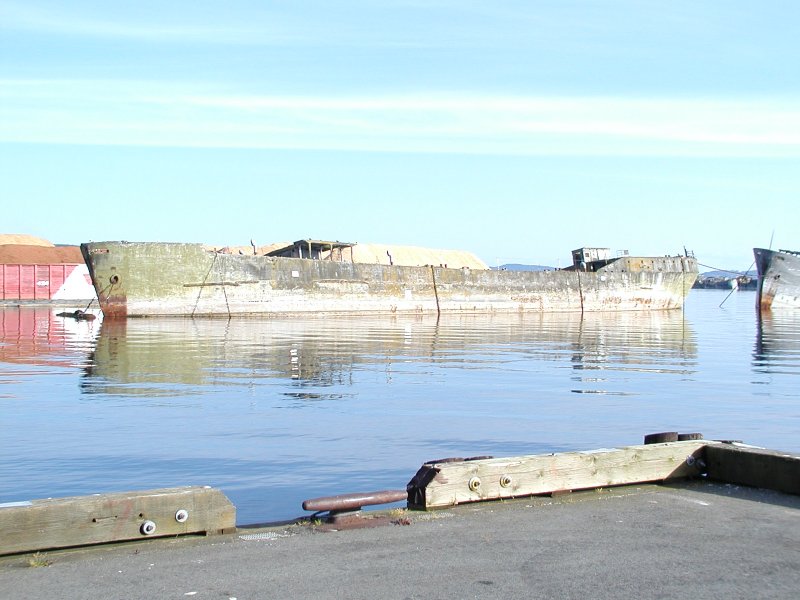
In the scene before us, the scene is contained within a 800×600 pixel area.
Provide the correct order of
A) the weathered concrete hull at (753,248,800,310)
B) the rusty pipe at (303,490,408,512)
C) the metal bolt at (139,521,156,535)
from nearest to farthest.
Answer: the metal bolt at (139,521,156,535) → the rusty pipe at (303,490,408,512) → the weathered concrete hull at (753,248,800,310)

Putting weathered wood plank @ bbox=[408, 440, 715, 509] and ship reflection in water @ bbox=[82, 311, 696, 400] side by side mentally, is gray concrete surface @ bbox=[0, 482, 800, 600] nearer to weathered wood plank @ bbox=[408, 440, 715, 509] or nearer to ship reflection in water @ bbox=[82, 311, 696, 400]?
weathered wood plank @ bbox=[408, 440, 715, 509]

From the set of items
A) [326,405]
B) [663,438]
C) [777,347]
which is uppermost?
[663,438]

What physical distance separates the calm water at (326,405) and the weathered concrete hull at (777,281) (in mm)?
29422

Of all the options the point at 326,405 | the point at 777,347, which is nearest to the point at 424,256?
the point at 777,347

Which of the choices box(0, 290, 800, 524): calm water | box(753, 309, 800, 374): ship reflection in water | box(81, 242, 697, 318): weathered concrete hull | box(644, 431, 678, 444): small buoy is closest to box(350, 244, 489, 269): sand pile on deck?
box(81, 242, 697, 318): weathered concrete hull

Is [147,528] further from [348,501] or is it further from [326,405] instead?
[326,405]

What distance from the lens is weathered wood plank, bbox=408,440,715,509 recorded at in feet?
19.5

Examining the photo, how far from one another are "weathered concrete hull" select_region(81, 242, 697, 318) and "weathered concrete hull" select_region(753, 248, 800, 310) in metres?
5.16

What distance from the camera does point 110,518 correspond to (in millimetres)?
5027

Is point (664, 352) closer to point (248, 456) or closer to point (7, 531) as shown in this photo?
point (248, 456)

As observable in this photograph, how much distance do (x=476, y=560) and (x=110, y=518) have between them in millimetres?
2099

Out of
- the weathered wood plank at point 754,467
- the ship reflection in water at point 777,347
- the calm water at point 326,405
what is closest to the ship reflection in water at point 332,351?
the calm water at point 326,405

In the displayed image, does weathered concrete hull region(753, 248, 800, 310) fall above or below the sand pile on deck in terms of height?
below

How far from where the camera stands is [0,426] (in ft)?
35.4
